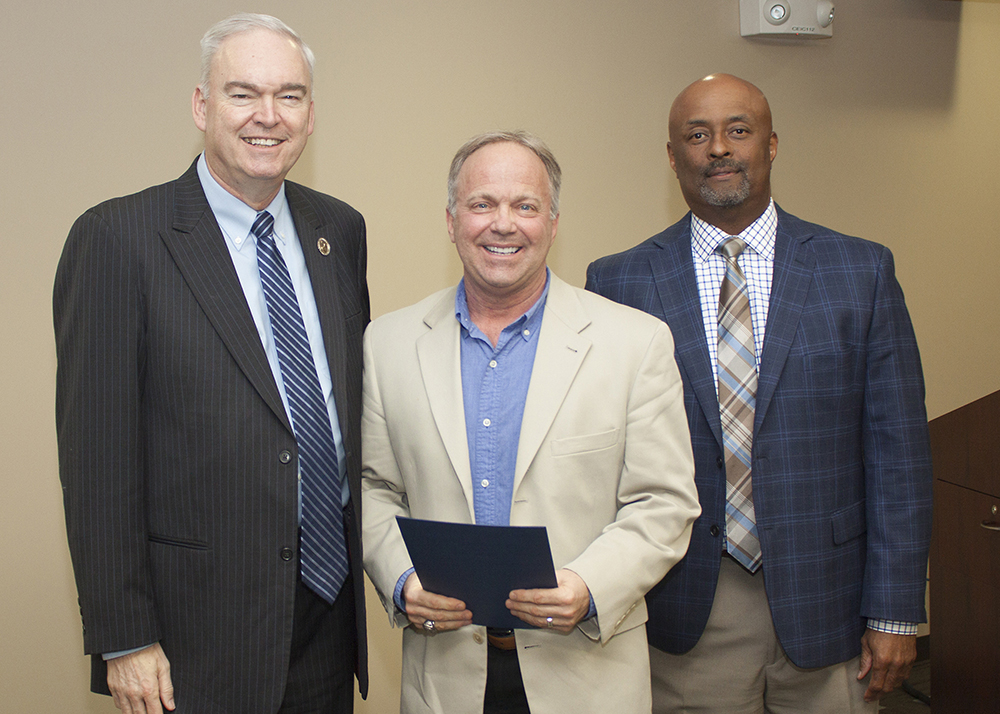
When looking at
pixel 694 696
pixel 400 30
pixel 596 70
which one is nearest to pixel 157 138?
pixel 400 30

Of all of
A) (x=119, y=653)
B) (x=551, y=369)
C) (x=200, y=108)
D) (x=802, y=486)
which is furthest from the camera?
(x=802, y=486)

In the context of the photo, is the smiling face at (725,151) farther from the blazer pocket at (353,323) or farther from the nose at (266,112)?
the nose at (266,112)

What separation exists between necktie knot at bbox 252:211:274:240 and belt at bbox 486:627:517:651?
38.2 inches

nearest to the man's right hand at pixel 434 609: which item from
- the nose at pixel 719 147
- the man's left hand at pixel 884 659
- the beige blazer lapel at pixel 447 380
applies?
the beige blazer lapel at pixel 447 380

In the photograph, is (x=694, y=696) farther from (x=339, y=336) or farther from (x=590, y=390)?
(x=339, y=336)

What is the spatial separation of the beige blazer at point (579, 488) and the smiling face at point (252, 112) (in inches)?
21.0

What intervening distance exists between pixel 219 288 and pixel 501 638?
0.92 meters

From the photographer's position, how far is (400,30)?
10.2ft

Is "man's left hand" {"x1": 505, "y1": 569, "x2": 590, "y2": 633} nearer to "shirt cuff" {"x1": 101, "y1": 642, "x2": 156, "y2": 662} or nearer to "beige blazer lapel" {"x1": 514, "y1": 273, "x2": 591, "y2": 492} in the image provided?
"beige blazer lapel" {"x1": 514, "y1": 273, "x2": 591, "y2": 492}

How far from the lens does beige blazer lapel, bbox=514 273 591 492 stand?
5.90ft

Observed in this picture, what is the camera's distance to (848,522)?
212 cm

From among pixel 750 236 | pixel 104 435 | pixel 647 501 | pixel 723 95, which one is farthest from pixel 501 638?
pixel 723 95

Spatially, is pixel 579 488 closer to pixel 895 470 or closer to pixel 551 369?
pixel 551 369

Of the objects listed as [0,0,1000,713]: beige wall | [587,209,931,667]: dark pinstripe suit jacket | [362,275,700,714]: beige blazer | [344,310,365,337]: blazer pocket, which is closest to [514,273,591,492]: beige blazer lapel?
[362,275,700,714]: beige blazer
